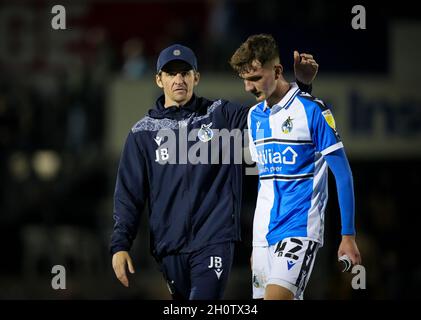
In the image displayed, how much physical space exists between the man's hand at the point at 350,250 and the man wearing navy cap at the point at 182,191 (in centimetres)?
86

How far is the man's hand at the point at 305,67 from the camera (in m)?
7.60

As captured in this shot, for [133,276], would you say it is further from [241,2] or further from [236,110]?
[236,110]

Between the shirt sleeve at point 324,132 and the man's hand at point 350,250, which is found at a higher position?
the shirt sleeve at point 324,132

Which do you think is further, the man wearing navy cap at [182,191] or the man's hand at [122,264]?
the man wearing navy cap at [182,191]

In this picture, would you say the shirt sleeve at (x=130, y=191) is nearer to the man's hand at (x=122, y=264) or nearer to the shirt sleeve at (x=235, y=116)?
the man's hand at (x=122, y=264)

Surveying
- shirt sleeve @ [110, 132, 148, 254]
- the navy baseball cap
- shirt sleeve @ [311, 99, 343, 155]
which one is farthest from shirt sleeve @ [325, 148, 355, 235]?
shirt sleeve @ [110, 132, 148, 254]

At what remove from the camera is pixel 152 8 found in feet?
83.3

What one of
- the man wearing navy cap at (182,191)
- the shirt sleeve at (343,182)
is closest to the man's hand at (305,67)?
the man wearing navy cap at (182,191)

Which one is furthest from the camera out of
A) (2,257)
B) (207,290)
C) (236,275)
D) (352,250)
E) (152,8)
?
(152,8)

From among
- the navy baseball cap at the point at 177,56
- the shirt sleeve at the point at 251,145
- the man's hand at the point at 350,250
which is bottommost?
the man's hand at the point at 350,250

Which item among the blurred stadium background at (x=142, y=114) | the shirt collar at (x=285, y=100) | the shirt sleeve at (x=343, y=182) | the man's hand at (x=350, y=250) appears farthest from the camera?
the blurred stadium background at (x=142, y=114)
